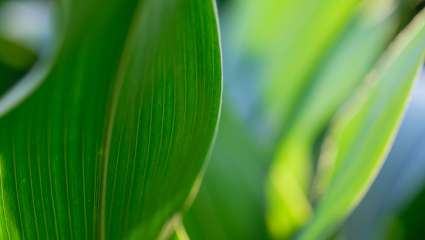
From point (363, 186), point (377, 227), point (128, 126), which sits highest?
point (128, 126)

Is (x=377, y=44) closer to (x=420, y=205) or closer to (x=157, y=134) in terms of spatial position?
(x=420, y=205)

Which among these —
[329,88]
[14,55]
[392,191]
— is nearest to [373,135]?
[392,191]

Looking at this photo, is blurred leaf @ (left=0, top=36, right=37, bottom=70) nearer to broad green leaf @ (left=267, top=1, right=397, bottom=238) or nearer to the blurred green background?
the blurred green background

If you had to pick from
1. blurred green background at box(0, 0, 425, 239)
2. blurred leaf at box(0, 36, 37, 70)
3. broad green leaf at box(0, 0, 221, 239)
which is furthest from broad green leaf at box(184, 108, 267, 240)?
blurred leaf at box(0, 36, 37, 70)

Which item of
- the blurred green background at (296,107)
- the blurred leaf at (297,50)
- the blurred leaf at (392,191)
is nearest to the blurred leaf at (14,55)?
the blurred green background at (296,107)

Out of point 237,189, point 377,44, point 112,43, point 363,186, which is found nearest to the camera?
point 112,43

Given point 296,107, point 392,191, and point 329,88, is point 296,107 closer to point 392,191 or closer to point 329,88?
point 329,88

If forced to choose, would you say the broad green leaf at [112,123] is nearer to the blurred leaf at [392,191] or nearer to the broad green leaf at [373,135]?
the broad green leaf at [373,135]

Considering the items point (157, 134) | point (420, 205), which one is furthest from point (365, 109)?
point (157, 134)
